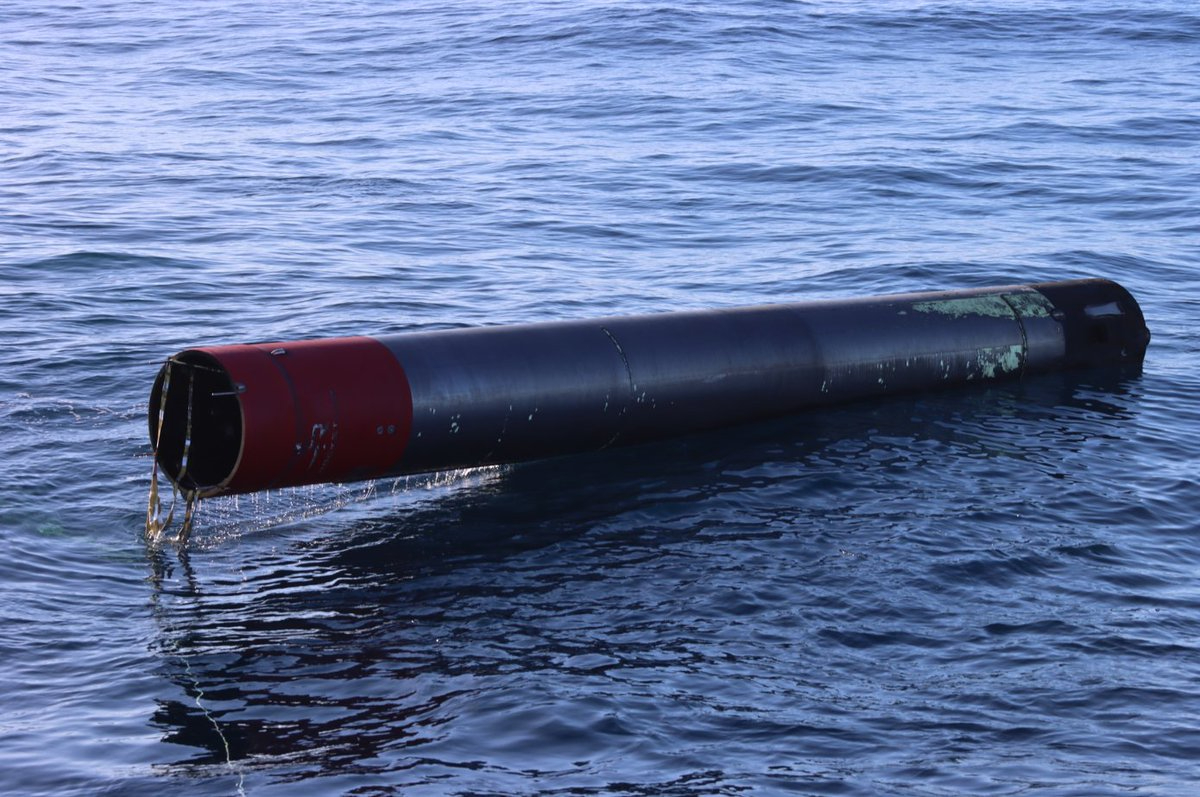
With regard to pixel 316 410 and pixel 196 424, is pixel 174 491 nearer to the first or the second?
pixel 196 424

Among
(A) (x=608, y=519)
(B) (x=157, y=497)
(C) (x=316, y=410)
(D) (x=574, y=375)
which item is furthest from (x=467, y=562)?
(B) (x=157, y=497)

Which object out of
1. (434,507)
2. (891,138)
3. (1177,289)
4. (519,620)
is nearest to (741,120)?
(891,138)

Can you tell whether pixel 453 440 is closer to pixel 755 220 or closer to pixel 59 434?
pixel 59 434

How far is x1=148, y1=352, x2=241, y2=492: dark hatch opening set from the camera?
784 cm

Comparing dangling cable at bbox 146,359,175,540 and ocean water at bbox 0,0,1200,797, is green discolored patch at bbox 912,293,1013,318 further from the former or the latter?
dangling cable at bbox 146,359,175,540

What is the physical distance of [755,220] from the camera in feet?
58.7

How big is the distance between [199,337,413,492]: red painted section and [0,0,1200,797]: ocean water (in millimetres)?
563

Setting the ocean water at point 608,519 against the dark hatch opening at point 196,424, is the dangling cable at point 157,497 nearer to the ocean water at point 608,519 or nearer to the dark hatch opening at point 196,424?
the dark hatch opening at point 196,424

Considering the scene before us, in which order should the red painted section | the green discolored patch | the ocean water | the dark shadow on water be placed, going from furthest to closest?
the green discolored patch
the red painted section
the dark shadow on water
the ocean water

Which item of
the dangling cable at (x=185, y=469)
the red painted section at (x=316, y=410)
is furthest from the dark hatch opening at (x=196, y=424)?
the red painted section at (x=316, y=410)

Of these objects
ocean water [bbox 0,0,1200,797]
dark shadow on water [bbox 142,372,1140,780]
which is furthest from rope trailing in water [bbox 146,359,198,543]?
dark shadow on water [bbox 142,372,1140,780]

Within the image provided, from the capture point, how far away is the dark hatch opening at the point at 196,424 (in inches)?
309

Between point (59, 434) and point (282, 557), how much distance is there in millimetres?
2821

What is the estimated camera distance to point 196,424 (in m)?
8.16
